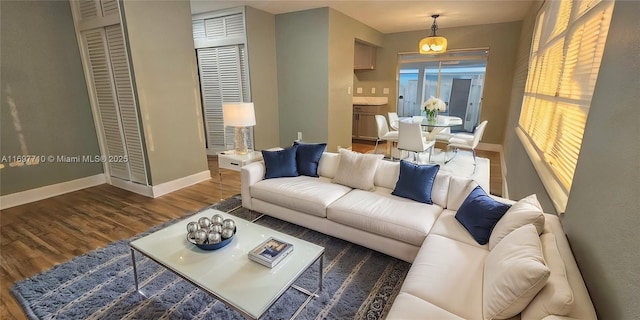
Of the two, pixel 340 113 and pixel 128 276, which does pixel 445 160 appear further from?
pixel 128 276

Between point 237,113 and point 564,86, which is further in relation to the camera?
point 237,113

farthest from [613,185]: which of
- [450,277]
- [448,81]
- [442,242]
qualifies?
[448,81]

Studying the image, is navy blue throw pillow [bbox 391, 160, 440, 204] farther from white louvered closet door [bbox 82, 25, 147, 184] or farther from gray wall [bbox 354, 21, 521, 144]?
gray wall [bbox 354, 21, 521, 144]

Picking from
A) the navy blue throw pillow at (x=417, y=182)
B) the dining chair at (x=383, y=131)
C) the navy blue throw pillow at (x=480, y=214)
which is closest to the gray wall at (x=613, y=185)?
the navy blue throw pillow at (x=480, y=214)

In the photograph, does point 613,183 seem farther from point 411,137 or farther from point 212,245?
Result: point 411,137

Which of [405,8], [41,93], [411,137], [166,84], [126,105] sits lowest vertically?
[411,137]

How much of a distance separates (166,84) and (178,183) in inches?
51.3

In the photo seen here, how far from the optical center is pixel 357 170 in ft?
9.20

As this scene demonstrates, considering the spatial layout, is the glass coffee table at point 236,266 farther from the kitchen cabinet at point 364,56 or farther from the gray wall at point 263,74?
the kitchen cabinet at point 364,56

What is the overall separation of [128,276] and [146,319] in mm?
534

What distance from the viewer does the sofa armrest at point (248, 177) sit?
2970 mm

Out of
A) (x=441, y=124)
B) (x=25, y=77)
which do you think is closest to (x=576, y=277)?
(x=441, y=124)

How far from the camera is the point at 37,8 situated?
10.7 feet

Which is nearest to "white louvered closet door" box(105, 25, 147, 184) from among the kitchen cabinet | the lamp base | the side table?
the side table
